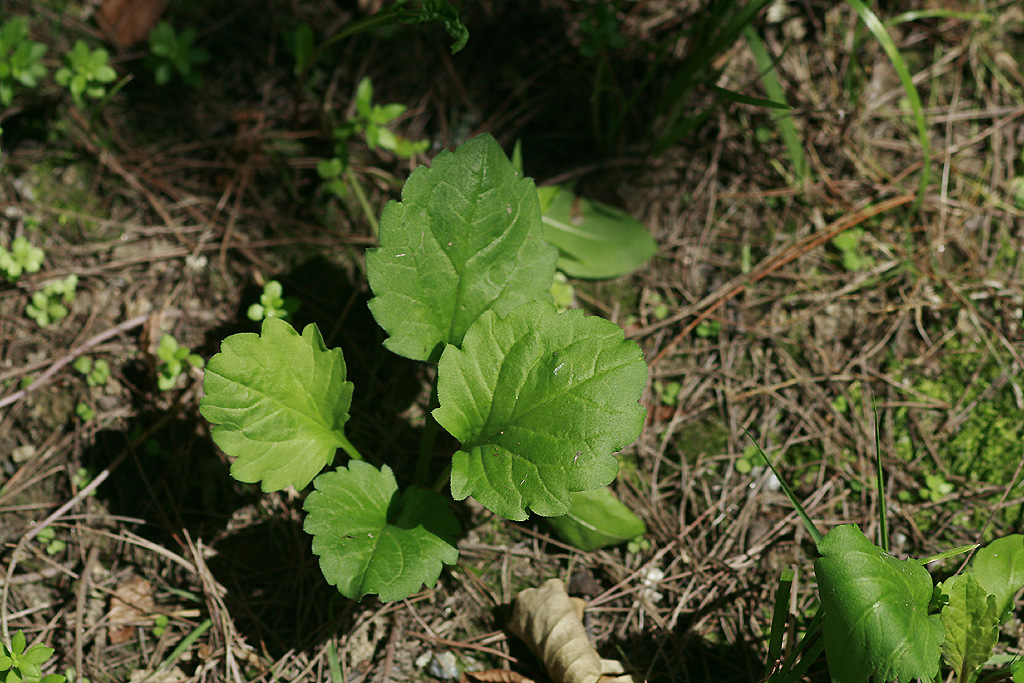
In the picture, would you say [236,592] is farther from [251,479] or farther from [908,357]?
[908,357]

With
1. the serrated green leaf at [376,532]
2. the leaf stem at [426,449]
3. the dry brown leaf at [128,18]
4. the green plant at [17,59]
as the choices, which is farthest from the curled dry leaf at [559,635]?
the dry brown leaf at [128,18]

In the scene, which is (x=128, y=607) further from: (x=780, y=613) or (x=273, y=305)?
(x=780, y=613)

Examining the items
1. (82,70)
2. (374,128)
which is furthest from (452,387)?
(82,70)

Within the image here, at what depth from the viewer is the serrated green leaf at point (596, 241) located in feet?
8.55

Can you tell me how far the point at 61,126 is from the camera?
8.74 feet

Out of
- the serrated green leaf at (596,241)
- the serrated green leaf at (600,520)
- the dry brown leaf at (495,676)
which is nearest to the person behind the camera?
the dry brown leaf at (495,676)

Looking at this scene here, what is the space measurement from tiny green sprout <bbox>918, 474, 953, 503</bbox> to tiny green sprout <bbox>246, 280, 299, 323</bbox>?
2290 mm

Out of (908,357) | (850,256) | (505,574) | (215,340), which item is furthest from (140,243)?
(908,357)

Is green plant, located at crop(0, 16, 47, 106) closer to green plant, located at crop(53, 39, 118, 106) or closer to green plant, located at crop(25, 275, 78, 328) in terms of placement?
green plant, located at crop(53, 39, 118, 106)

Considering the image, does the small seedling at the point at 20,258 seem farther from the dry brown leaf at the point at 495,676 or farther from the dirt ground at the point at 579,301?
the dry brown leaf at the point at 495,676

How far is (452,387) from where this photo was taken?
1.88 meters

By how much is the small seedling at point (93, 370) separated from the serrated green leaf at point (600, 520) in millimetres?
1663

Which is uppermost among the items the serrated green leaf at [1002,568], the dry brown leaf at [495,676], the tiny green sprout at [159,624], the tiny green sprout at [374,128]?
the tiny green sprout at [374,128]

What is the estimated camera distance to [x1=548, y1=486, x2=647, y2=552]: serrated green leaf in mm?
2225
